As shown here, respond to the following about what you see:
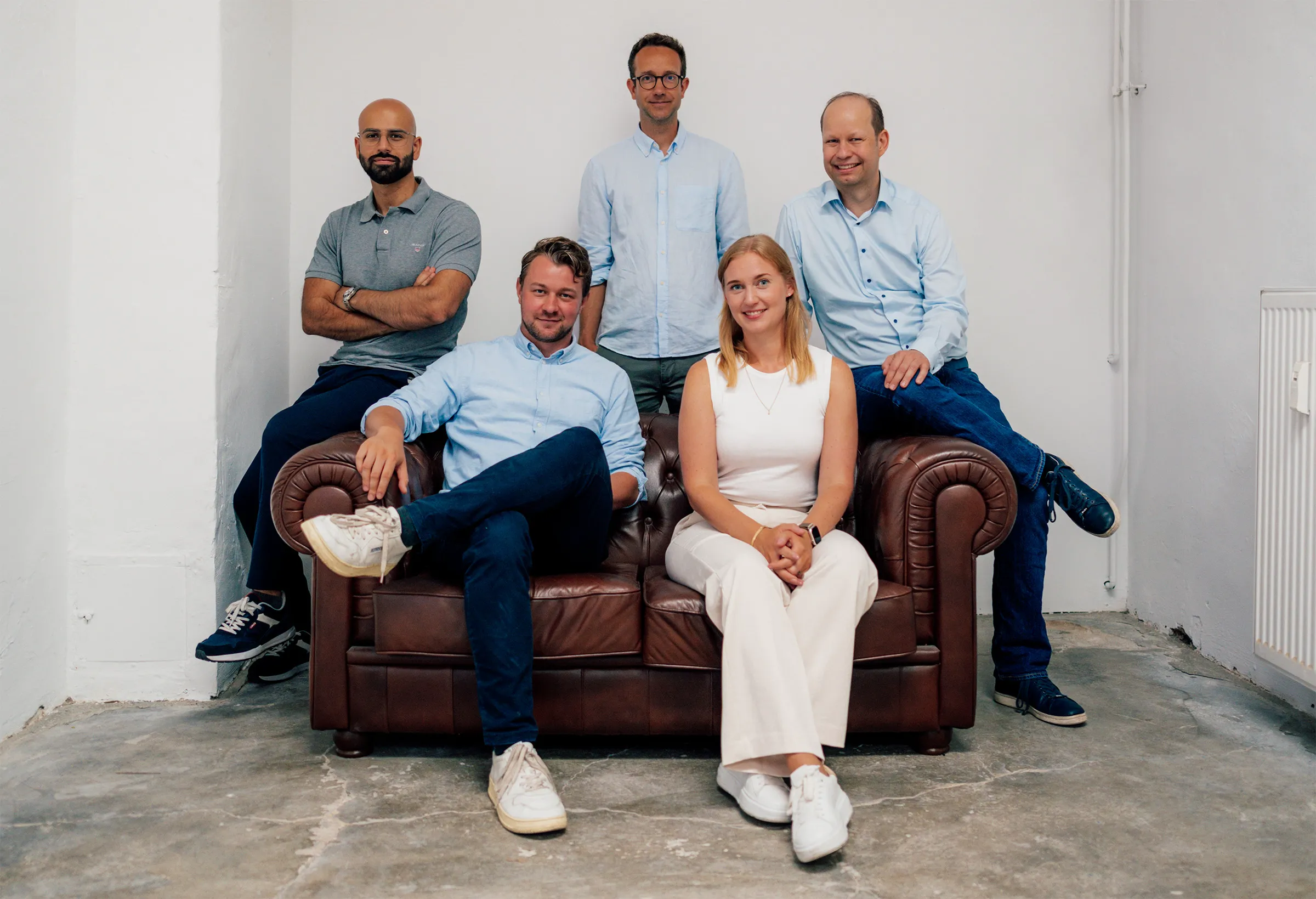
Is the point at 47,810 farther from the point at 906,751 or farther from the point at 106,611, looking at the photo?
the point at 906,751

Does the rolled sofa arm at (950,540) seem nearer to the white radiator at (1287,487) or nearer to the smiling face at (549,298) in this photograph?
the white radiator at (1287,487)

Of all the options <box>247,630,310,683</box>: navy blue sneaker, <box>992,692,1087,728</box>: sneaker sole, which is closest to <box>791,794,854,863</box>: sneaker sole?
<box>992,692,1087,728</box>: sneaker sole

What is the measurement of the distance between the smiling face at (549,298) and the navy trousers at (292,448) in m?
0.60

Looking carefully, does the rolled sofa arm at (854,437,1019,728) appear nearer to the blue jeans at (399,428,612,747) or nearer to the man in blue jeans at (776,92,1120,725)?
the man in blue jeans at (776,92,1120,725)

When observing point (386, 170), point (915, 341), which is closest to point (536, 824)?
point (915, 341)

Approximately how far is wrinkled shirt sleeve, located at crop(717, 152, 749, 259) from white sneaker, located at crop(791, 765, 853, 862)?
193cm

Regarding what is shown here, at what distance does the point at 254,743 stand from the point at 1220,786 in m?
2.26

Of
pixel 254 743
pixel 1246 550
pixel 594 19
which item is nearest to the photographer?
pixel 254 743

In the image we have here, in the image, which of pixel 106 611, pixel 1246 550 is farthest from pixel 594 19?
pixel 1246 550

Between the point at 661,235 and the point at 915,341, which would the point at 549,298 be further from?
the point at 915,341

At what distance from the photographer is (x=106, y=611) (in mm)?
3076

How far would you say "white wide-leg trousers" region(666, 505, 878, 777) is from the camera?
221 cm

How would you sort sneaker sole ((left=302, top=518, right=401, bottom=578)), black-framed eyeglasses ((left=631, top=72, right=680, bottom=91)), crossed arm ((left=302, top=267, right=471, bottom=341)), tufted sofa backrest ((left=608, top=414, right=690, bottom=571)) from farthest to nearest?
black-framed eyeglasses ((left=631, top=72, right=680, bottom=91)) → crossed arm ((left=302, top=267, right=471, bottom=341)) → tufted sofa backrest ((left=608, top=414, right=690, bottom=571)) → sneaker sole ((left=302, top=518, right=401, bottom=578))

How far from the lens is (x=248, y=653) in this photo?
9.73 feet
